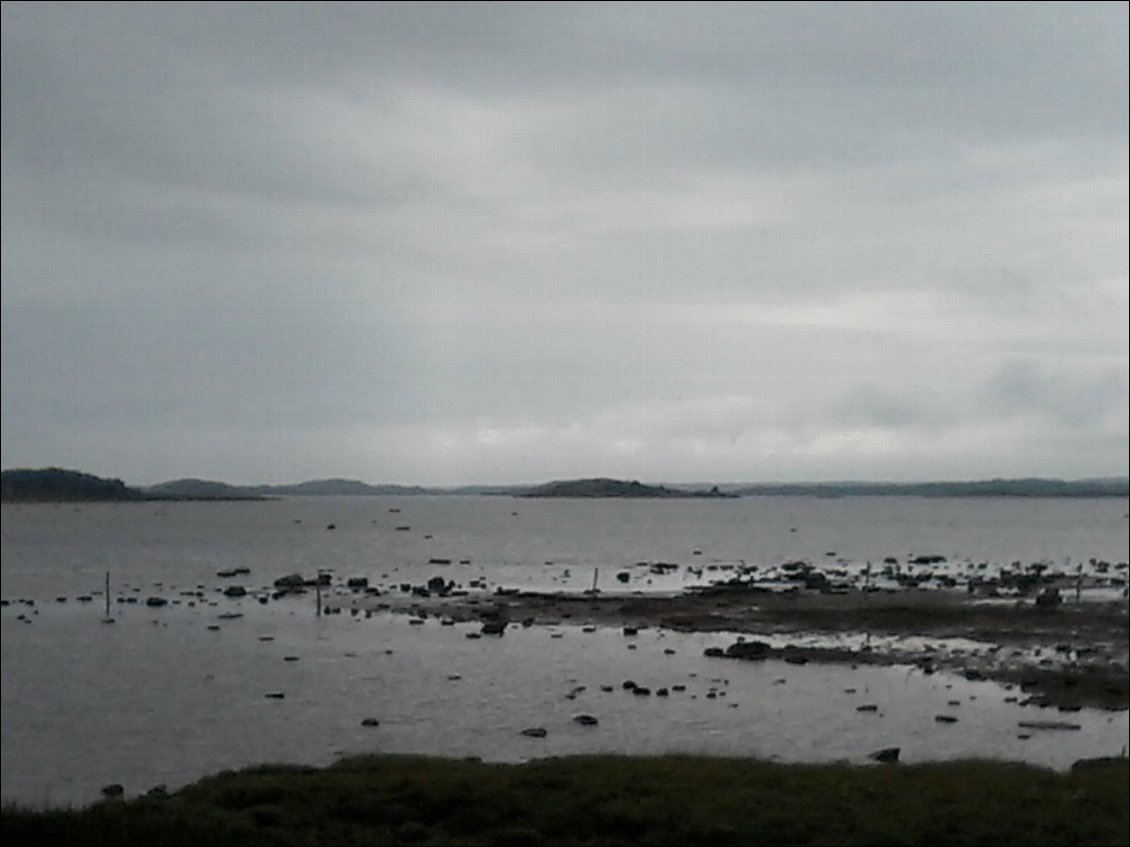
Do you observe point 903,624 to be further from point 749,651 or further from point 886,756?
point 886,756

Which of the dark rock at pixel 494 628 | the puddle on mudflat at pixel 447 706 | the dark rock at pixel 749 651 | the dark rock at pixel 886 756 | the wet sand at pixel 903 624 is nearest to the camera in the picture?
the dark rock at pixel 886 756

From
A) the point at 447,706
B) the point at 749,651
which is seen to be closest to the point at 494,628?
the point at 749,651

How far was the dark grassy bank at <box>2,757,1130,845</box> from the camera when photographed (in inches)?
603

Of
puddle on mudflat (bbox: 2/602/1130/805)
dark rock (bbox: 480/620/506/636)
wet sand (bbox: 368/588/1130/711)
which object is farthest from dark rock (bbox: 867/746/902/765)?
dark rock (bbox: 480/620/506/636)

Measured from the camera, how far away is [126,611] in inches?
2606

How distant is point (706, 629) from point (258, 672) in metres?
21.8

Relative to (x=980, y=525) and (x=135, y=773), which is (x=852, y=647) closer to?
(x=135, y=773)

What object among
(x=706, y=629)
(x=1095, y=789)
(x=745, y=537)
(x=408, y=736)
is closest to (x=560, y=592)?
(x=706, y=629)

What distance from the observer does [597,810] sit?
55.7ft

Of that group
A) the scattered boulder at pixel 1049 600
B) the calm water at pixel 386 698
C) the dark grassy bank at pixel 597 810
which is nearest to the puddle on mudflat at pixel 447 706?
the calm water at pixel 386 698

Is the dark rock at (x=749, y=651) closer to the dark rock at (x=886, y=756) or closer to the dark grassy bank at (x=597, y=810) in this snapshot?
the dark rock at (x=886, y=756)

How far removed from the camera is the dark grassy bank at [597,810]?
15305mm

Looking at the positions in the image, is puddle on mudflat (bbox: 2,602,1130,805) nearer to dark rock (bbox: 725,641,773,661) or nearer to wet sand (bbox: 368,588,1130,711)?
dark rock (bbox: 725,641,773,661)

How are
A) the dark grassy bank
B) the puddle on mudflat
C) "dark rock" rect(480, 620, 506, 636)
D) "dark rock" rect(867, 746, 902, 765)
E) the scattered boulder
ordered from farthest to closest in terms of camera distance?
1. the scattered boulder
2. "dark rock" rect(480, 620, 506, 636)
3. the puddle on mudflat
4. "dark rock" rect(867, 746, 902, 765)
5. the dark grassy bank
